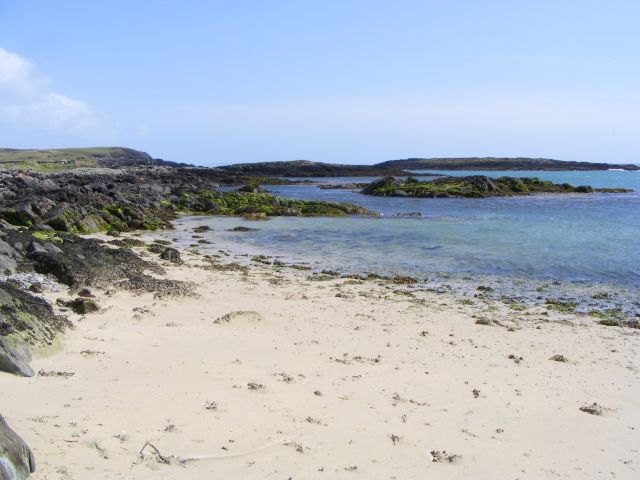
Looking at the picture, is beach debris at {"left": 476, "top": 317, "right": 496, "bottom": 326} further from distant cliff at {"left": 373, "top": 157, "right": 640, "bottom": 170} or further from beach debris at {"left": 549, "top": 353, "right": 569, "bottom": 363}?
distant cliff at {"left": 373, "top": 157, "right": 640, "bottom": 170}

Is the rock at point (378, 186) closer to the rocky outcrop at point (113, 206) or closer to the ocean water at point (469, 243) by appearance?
the rocky outcrop at point (113, 206)

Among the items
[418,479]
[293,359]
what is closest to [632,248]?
[293,359]

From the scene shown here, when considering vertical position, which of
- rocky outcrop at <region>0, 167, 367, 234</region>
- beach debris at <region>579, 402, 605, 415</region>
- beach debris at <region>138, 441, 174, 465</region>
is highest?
rocky outcrop at <region>0, 167, 367, 234</region>

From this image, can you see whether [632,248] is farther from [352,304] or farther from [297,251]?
[352,304]

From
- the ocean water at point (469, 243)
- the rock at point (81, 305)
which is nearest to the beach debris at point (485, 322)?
the ocean water at point (469, 243)

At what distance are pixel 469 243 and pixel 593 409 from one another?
1693 centimetres

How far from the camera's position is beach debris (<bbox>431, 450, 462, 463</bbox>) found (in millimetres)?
5622

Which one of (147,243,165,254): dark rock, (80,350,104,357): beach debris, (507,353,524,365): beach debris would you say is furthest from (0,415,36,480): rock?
(147,243,165,254): dark rock

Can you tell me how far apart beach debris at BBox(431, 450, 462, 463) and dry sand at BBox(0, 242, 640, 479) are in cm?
4

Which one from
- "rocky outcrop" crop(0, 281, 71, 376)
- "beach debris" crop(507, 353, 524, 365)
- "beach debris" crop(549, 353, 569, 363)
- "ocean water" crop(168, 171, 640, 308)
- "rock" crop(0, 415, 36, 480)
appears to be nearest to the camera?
"rock" crop(0, 415, 36, 480)

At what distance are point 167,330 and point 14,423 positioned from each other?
4.39 meters

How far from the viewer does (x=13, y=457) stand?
168 inches

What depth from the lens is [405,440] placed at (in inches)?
236

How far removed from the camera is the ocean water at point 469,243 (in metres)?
17.9
